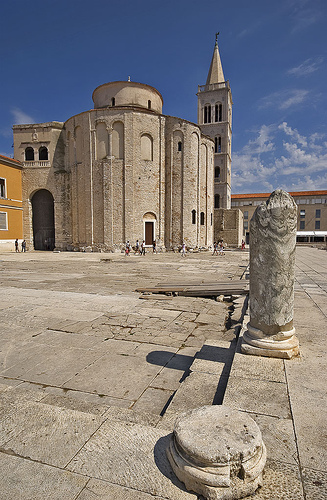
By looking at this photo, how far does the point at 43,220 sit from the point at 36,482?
105 feet

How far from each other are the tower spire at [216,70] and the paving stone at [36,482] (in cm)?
4991

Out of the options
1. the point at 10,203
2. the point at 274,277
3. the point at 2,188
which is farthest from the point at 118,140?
the point at 274,277

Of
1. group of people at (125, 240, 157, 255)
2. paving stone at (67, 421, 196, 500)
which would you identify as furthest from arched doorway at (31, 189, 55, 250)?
paving stone at (67, 421, 196, 500)

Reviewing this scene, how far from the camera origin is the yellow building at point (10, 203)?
26.7 m

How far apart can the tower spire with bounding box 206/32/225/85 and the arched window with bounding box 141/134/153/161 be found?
78.0 ft

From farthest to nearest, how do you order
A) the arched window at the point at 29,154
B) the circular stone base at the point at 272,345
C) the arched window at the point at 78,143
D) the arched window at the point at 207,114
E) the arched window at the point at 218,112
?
the arched window at the point at 207,114 → the arched window at the point at 218,112 → the arched window at the point at 29,154 → the arched window at the point at 78,143 → the circular stone base at the point at 272,345

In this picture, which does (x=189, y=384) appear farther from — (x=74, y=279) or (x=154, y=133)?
(x=154, y=133)

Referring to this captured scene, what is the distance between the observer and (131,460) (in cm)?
169

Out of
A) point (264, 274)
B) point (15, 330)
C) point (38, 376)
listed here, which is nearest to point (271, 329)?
point (264, 274)

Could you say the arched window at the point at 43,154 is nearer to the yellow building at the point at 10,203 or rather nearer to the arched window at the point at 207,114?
the yellow building at the point at 10,203

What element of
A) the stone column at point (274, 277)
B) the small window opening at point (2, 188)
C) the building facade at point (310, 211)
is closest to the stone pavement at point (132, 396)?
the stone column at point (274, 277)

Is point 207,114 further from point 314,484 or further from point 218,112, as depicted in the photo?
point 314,484

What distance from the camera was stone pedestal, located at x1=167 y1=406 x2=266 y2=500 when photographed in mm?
1492

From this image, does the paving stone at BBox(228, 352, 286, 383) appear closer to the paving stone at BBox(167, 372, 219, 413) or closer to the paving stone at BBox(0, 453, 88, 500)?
the paving stone at BBox(167, 372, 219, 413)
